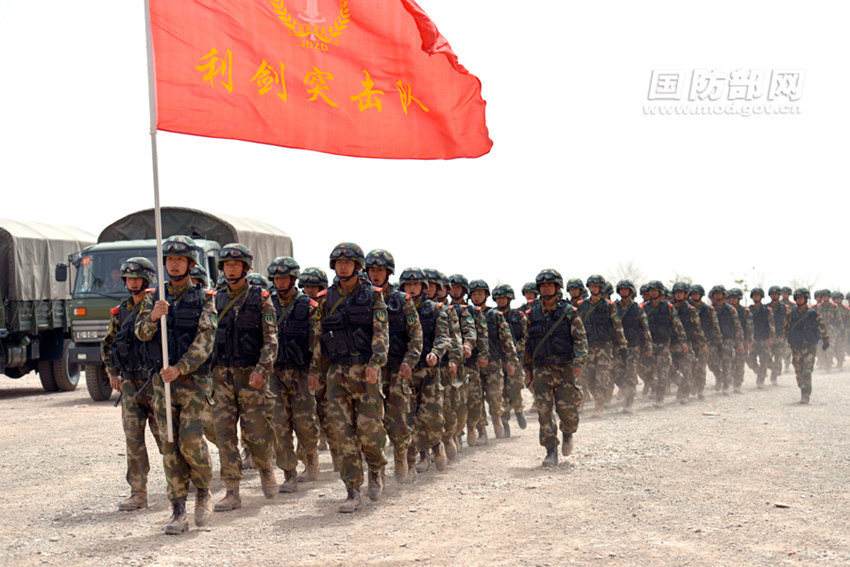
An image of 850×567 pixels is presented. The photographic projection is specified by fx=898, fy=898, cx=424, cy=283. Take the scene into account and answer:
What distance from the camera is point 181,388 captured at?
6980mm

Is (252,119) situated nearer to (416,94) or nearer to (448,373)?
(416,94)

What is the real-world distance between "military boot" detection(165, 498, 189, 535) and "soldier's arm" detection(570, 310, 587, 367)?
4.84 meters

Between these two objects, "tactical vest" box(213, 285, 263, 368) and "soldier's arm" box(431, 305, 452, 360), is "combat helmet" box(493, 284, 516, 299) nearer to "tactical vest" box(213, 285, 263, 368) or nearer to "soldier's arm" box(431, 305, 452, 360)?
"soldier's arm" box(431, 305, 452, 360)

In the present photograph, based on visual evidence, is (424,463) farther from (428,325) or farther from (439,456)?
(428,325)

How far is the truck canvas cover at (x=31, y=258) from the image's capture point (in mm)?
20109

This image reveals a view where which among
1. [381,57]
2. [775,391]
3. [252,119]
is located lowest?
[775,391]

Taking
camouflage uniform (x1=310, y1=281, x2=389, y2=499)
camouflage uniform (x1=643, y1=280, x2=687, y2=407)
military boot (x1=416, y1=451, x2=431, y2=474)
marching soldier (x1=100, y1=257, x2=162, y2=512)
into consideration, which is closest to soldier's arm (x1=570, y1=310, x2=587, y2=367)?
military boot (x1=416, y1=451, x2=431, y2=474)

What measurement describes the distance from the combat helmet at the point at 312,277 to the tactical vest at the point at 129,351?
7.39 feet

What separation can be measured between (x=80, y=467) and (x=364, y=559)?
19.1 ft

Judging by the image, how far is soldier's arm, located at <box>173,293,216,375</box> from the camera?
22.3ft

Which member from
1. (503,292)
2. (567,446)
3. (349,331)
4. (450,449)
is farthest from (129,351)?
(503,292)

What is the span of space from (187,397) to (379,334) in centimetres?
177

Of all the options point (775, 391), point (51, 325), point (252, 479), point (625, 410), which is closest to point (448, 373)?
point (252, 479)

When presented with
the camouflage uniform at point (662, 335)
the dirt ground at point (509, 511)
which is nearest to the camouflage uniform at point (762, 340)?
the camouflage uniform at point (662, 335)
